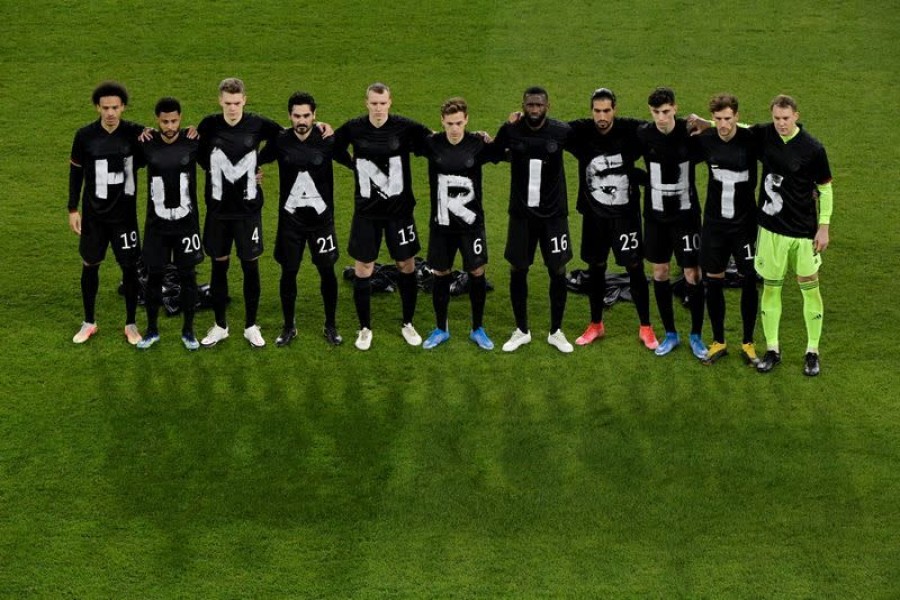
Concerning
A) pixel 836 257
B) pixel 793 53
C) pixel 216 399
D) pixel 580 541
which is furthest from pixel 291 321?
pixel 793 53

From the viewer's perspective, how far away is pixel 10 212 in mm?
12078

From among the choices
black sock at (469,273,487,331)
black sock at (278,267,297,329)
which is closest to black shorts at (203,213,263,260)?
black sock at (278,267,297,329)

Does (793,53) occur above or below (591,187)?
above

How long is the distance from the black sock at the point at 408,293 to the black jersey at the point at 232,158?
124cm

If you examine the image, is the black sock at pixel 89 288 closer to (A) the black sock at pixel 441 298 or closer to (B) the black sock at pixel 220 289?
(B) the black sock at pixel 220 289

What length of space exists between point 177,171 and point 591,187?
9.65 ft

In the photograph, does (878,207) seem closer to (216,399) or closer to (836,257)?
(836,257)

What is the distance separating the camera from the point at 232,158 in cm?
978

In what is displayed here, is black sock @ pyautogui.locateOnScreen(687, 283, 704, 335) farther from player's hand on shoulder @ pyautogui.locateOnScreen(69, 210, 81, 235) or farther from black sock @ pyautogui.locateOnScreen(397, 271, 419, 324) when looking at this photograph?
player's hand on shoulder @ pyautogui.locateOnScreen(69, 210, 81, 235)

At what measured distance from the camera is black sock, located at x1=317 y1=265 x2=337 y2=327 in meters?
10.1

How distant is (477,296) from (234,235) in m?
1.83

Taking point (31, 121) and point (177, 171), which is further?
point (31, 121)

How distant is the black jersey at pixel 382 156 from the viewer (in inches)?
384

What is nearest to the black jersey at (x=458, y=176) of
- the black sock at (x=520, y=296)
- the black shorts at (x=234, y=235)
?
the black sock at (x=520, y=296)
